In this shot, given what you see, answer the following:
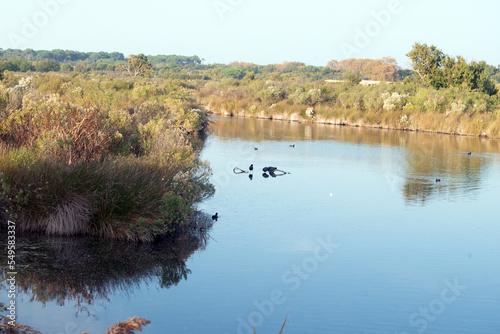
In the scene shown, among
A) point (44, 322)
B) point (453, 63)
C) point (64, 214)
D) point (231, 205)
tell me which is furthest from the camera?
point (453, 63)

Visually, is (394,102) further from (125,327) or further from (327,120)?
(125,327)

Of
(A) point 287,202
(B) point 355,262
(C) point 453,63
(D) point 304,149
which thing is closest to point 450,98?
(C) point 453,63

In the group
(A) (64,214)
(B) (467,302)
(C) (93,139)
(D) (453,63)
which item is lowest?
(B) (467,302)

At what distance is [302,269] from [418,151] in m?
17.8

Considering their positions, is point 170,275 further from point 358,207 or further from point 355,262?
point 358,207

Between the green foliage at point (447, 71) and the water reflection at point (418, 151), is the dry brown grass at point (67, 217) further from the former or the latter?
the green foliage at point (447, 71)

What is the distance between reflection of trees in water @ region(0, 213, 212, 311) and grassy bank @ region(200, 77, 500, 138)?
30.0 metres

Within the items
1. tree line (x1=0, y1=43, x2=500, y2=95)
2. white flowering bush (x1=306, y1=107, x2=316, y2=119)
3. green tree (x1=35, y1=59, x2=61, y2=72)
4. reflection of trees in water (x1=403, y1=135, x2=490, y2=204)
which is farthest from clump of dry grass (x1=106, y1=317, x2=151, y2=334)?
green tree (x1=35, y1=59, x2=61, y2=72)

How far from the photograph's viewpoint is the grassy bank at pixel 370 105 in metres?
35.5

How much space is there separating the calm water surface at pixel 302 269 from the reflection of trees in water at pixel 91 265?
0.09 feet

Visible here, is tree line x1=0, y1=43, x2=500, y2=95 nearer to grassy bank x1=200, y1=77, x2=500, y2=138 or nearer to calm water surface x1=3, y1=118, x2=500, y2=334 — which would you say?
grassy bank x1=200, y1=77, x2=500, y2=138

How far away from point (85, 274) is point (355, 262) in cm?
428

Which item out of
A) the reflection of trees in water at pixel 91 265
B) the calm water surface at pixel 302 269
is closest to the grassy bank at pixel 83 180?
the reflection of trees in water at pixel 91 265

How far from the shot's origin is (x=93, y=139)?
10703 mm
